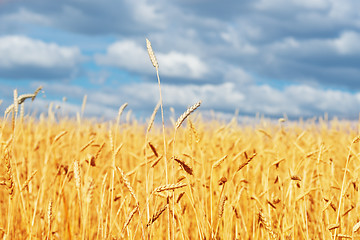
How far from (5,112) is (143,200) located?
3.86ft

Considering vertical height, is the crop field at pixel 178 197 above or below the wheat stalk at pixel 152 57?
below

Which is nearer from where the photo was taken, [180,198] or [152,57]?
[152,57]

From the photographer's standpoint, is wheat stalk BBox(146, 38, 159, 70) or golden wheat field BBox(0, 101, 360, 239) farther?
golden wheat field BBox(0, 101, 360, 239)

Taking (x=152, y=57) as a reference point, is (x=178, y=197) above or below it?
below

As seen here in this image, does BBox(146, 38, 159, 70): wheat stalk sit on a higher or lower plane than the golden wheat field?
higher

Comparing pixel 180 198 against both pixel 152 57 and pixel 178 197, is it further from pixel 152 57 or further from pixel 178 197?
pixel 152 57

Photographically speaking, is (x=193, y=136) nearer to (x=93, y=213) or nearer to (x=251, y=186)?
(x=251, y=186)

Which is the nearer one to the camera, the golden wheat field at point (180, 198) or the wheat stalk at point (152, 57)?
the wheat stalk at point (152, 57)

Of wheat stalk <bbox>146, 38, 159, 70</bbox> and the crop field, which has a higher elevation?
wheat stalk <bbox>146, 38, 159, 70</bbox>

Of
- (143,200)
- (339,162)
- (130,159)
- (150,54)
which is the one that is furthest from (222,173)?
(339,162)

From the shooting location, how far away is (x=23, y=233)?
2.39 meters

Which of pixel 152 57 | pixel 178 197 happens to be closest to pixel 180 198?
pixel 178 197

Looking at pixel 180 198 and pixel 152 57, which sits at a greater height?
pixel 152 57

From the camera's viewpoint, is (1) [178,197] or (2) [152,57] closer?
(2) [152,57]
